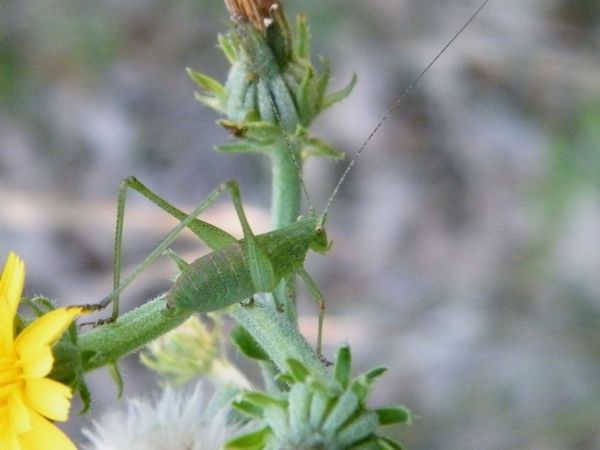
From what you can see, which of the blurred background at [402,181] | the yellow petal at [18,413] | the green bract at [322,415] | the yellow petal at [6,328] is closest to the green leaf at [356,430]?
the green bract at [322,415]

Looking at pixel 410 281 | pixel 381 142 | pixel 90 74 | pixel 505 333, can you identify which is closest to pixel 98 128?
pixel 90 74

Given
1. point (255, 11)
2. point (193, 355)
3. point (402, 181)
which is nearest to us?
point (255, 11)

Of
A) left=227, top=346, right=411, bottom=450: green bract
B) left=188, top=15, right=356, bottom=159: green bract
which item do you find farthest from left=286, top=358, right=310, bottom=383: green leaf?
left=188, top=15, right=356, bottom=159: green bract

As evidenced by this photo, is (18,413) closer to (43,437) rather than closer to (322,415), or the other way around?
(43,437)

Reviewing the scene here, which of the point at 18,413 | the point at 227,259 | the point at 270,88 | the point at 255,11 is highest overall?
the point at 255,11

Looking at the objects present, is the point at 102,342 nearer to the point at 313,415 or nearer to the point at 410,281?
the point at 313,415

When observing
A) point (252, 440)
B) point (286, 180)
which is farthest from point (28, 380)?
point (286, 180)
